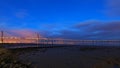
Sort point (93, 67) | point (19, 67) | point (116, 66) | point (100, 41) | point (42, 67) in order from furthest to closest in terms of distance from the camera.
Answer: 1. point (100, 41)
2. point (116, 66)
3. point (93, 67)
4. point (42, 67)
5. point (19, 67)

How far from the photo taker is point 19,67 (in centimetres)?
1599

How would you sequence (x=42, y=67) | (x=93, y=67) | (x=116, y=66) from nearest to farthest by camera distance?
1. (x=42, y=67)
2. (x=93, y=67)
3. (x=116, y=66)

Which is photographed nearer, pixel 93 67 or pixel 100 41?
pixel 93 67

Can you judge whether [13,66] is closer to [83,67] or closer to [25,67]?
[25,67]

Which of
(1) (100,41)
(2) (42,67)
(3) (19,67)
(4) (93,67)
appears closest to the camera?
(3) (19,67)

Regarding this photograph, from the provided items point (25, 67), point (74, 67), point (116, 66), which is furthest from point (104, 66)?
point (25, 67)

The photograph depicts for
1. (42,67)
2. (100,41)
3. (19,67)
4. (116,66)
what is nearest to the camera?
(19,67)

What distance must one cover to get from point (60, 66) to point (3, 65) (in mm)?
10410

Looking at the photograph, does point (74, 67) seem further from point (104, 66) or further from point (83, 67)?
point (104, 66)

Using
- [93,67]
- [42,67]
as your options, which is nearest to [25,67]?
[42,67]

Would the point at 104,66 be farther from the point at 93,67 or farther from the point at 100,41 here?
the point at 100,41

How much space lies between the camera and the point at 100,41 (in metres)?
148

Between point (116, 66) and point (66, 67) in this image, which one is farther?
point (116, 66)

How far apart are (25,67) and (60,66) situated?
945 centimetres
